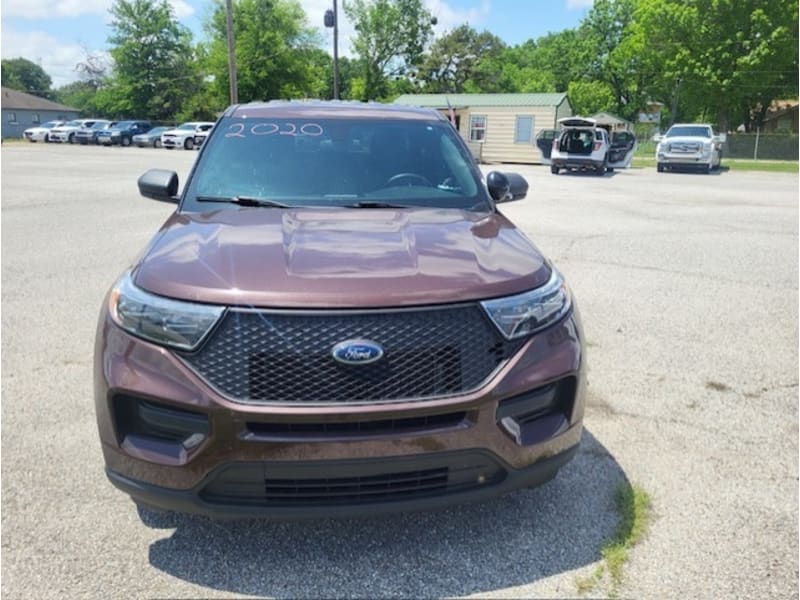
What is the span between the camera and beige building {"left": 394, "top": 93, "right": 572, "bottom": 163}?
34.5m

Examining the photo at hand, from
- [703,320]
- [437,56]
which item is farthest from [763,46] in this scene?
[703,320]

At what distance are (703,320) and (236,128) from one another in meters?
4.23

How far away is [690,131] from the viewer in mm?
27672

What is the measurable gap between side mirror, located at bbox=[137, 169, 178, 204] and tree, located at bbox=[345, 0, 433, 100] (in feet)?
193

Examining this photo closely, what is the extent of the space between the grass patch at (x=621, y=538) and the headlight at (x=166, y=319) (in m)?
1.64

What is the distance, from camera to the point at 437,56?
65875 millimetres

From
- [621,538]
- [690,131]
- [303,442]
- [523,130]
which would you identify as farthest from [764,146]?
[303,442]

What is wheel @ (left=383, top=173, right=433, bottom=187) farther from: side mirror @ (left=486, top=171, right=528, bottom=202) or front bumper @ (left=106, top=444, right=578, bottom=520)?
front bumper @ (left=106, top=444, right=578, bottom=520)

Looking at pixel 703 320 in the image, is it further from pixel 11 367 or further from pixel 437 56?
pixel 437 56

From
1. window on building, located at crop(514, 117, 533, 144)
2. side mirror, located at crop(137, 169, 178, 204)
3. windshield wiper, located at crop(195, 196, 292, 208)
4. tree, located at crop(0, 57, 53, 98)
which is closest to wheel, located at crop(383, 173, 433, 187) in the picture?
windshield wiper, located at crop(195, 196, 292, 208)

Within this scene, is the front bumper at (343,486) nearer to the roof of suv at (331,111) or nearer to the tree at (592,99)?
the roof of suv at (331,111)

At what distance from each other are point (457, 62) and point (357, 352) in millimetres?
69836

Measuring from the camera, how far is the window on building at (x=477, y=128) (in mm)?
36125

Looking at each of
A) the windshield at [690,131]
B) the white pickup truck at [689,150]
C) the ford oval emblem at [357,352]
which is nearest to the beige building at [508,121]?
the windshield at [690,131]
